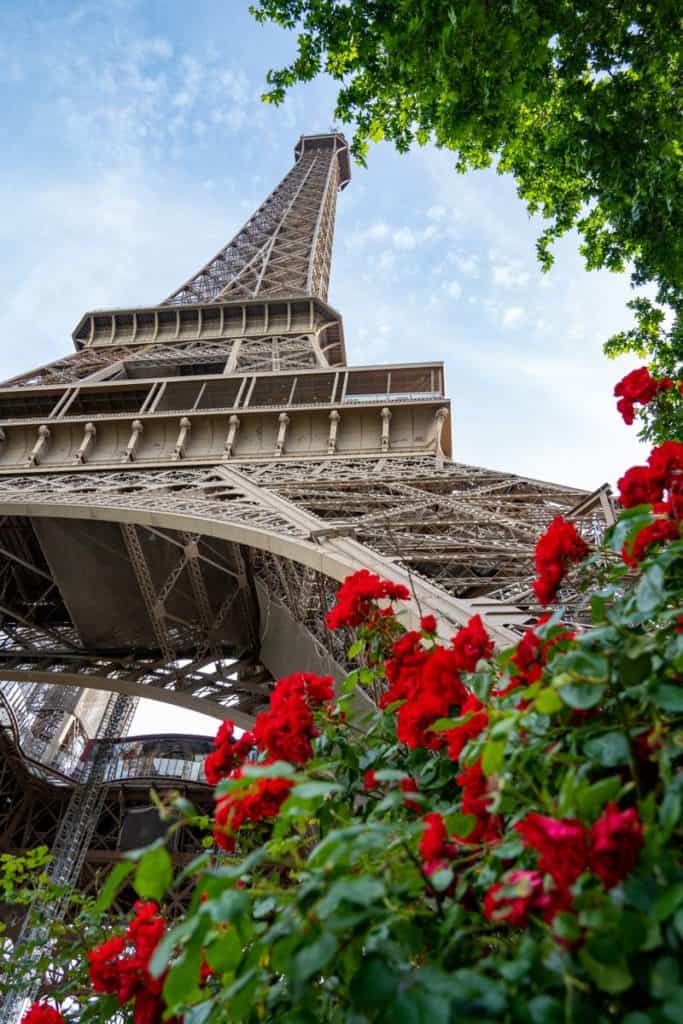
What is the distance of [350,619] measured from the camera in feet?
11.5

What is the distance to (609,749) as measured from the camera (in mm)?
1803

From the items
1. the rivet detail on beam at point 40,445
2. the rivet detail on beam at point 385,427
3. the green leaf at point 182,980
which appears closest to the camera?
the green leaf at point 182,980

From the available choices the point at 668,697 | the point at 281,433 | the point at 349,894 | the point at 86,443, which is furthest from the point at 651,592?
the point at 86,443

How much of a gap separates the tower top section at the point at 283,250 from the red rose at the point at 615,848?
33042mm

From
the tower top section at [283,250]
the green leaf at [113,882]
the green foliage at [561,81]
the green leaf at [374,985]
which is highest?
the tower top section at [283,250]

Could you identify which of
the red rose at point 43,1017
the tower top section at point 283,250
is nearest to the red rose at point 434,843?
the red rose at point 43,1017

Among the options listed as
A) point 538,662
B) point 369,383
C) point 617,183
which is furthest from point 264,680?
point 538,662

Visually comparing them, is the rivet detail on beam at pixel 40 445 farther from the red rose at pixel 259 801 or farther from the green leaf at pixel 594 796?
the green leaf at pixel 594 796

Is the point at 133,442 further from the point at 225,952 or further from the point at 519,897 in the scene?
the point at 519,897

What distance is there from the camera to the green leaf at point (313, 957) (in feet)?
4.60

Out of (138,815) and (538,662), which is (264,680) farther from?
(538,662)

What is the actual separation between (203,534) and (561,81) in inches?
296

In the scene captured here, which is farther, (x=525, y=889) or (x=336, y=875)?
(x=336, y=875)

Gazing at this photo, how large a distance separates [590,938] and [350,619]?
2178 mm
